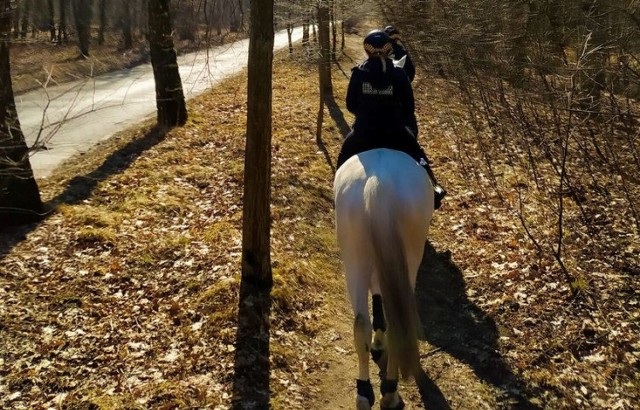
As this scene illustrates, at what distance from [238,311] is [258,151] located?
6.09 feet

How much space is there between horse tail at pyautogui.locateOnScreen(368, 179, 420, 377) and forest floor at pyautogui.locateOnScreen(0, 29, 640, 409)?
52.2 inches

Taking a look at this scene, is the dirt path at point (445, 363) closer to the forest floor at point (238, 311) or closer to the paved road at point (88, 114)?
the forest floor at point (238, 311)

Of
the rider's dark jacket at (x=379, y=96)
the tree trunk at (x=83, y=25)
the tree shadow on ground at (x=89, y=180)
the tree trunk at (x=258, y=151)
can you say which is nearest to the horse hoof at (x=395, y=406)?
the tree trunk at (x=258, y=151)

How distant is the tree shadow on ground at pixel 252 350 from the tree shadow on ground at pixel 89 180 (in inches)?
109

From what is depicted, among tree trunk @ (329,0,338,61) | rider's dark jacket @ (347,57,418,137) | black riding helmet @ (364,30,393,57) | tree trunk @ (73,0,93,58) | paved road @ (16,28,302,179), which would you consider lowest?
paved road @ (16,28,302,179)

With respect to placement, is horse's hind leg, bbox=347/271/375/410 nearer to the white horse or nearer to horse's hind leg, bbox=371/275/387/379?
the white horse

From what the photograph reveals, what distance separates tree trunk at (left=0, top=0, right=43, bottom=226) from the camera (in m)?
6.66

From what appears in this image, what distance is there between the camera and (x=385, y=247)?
13.5ft

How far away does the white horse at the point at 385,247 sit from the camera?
160 inches

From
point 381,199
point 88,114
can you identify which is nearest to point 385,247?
point 381,199

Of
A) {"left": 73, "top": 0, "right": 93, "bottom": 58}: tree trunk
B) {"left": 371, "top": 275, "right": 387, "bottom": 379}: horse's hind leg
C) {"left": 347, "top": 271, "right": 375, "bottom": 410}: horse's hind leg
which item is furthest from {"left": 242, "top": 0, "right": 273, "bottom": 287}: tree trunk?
{"left": 73, "top": 0, "right": 93, "bottom": 58}: tree trunk

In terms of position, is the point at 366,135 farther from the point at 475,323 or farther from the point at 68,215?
the point at 68,215

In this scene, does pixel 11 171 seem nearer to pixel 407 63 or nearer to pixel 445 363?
pixel 407 63

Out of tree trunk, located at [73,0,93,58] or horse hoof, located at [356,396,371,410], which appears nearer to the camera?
horse hoof, located at [356,396,371,410]
